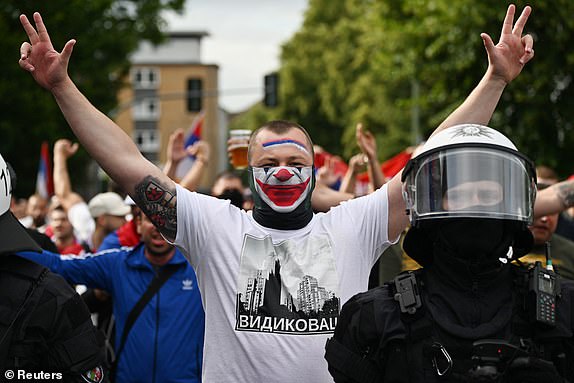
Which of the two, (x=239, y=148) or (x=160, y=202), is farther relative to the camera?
(x=239, y=148)

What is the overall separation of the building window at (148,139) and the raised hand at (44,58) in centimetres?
9387

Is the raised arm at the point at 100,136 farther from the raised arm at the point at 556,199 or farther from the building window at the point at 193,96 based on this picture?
the building window at the point at 193,96

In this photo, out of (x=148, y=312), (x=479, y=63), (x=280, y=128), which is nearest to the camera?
(x=280, y=128)

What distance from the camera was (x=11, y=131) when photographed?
88.0 feet

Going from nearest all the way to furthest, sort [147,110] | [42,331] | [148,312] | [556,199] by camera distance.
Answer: [42,331], [556,199], [148,312], [147,110]

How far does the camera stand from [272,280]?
4086 mm

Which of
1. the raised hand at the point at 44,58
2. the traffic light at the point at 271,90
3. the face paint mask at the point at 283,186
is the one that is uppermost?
the traffic light at the point at 271,90

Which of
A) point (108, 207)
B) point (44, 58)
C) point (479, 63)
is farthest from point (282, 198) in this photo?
point (479, 63)

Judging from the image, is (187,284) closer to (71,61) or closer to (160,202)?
(160,202)

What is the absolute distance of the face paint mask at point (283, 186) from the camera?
167 inches

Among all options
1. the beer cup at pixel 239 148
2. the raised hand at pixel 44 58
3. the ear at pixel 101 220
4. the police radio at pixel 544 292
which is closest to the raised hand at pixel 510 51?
the police radio at pixel 544 292

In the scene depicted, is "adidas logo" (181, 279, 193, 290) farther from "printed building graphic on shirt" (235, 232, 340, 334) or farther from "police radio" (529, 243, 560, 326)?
"police radio" (529, 243, 560, 326)

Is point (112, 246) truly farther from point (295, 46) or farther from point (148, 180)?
point (295, 46)

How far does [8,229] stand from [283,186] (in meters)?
1.11
